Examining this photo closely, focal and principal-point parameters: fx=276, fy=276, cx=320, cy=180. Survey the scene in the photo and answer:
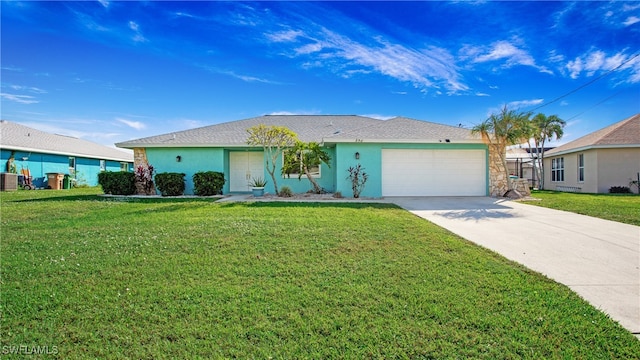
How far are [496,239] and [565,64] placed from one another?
15.1m

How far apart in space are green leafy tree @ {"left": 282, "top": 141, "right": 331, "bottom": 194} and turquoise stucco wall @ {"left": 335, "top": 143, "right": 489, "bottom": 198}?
70 cm

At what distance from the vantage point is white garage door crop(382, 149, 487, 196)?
42.0ft

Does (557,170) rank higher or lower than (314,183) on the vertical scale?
higher

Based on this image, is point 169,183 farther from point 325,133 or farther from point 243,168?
point 325,133

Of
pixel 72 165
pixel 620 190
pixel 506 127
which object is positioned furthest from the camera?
pixel 72 165

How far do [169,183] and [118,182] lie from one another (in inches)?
104

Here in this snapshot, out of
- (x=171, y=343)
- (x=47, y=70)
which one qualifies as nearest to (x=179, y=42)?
(x=47, y=70)

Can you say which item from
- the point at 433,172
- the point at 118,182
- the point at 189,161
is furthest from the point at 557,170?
the point at 118,182

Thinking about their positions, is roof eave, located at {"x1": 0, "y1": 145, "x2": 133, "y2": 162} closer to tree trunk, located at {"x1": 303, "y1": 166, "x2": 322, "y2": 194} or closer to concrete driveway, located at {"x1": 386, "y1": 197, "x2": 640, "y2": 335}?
tree trunk, located at {"x1": 303, "y1": 166, "x2": 322, "y2": 194}

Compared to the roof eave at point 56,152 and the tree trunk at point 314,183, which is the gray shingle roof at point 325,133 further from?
the roof eave at point 56,152

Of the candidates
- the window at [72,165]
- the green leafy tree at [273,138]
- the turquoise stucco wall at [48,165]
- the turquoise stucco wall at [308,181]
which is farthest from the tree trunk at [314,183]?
the window at [72,165]

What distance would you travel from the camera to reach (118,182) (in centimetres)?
1312

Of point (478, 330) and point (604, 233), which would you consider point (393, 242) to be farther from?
point (604, 233)

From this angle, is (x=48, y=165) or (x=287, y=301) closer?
(x=287, y=301)
